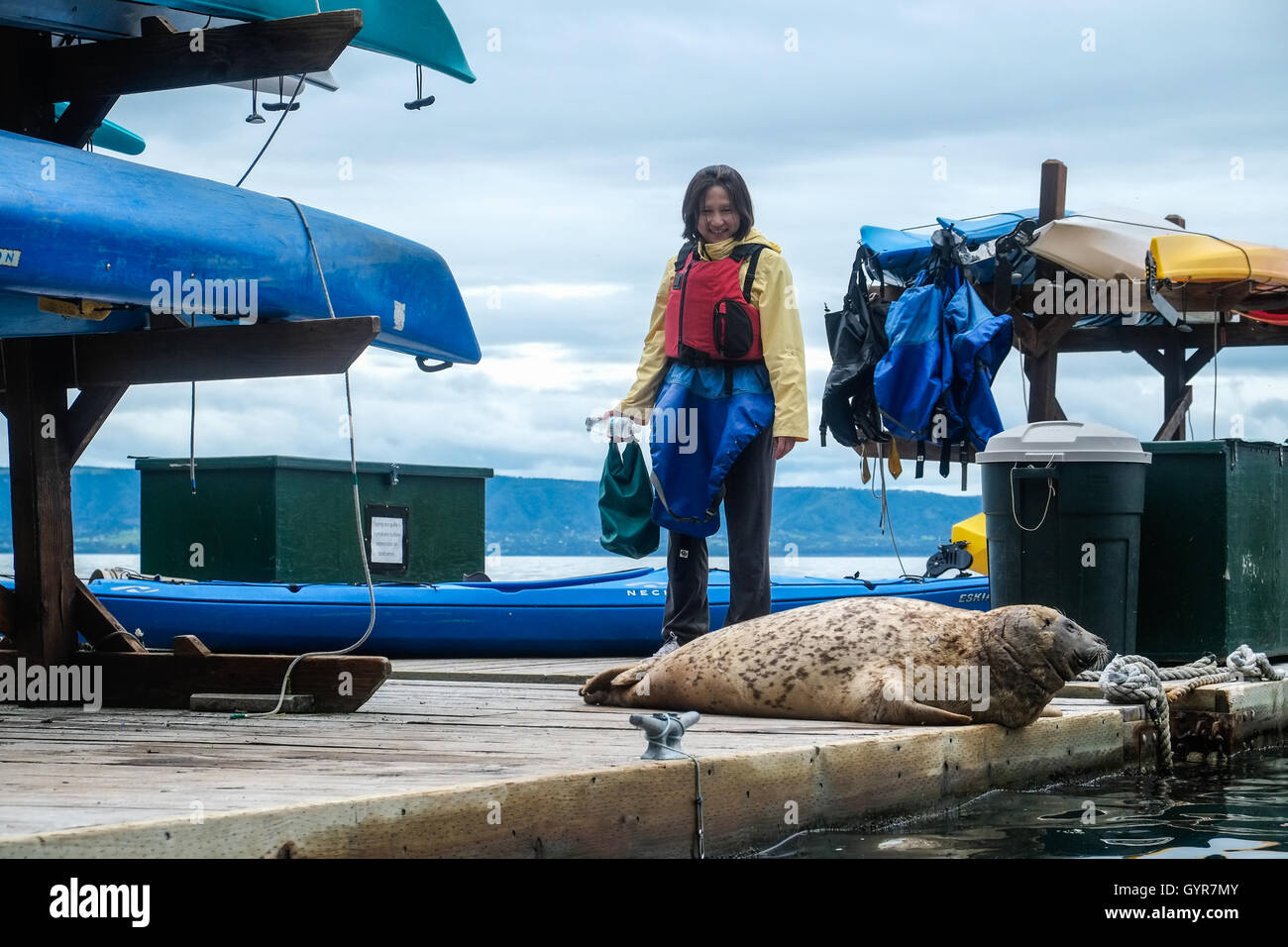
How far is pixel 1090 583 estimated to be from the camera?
7.16 metres

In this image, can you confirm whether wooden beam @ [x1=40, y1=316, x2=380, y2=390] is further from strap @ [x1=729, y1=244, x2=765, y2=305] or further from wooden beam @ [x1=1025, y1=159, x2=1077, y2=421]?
wooden beam @ [x1=1025, y1=159, x2=1077, y2=421]

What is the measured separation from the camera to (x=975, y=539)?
500 inches

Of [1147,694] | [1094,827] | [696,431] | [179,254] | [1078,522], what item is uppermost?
[179,254]

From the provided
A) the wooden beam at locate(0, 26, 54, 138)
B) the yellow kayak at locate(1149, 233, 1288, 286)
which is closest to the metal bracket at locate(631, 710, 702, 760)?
the wooden beam at locate(0, 26, 54, 138)

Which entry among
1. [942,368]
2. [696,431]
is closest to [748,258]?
[696,431]

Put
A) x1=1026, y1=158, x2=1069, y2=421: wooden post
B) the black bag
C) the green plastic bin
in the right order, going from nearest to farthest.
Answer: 1. the green plastic bin
2. the black bag
3. x1=1026, y1=158, x2=1069, y2=421: wooden post

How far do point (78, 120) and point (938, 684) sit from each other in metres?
3.88

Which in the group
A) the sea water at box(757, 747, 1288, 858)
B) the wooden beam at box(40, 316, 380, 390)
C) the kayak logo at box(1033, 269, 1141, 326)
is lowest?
the sea water at box(757, 747, 1288, 858)

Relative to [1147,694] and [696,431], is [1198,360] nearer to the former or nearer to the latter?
[1147,694]

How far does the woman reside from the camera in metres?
6.69

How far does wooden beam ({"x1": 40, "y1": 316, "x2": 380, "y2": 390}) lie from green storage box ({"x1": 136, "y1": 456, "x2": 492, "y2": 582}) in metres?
3.66
